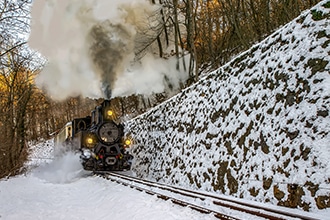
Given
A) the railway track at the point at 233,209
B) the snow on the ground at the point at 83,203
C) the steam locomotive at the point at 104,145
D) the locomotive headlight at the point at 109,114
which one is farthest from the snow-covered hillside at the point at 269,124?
the locomotive headlight at the point at 109,114

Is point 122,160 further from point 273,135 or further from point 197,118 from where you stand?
point 273,135

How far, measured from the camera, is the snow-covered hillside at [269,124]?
632cm

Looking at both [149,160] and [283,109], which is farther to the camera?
[149,160]

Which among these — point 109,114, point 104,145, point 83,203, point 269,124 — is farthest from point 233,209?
point 109,114

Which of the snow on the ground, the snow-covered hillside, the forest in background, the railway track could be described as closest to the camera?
the railway track

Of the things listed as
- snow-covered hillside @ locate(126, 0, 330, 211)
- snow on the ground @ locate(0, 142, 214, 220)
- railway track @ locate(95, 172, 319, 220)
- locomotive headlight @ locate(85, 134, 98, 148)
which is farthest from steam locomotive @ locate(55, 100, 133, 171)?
railway track @ locate(95, 172, 319, 220)

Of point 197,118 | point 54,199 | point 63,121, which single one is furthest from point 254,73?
point 63,121

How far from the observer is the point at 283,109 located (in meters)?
7.31

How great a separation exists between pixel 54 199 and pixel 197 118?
17.1 ft

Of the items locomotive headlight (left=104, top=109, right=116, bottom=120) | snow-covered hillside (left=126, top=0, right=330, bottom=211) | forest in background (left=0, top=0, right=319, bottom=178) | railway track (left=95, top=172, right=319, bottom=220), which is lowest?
railway track (left=95, top=172, right=319, bottom=220)

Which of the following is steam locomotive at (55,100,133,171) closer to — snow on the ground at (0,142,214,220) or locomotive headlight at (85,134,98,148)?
locomotive headlight at (85,134,98,148)

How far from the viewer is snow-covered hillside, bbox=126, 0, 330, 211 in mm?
6320

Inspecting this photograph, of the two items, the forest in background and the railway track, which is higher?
the forest in background

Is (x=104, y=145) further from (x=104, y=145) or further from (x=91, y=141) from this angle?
(x=91, y=141)
